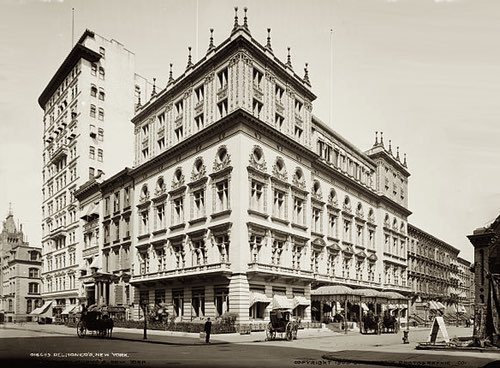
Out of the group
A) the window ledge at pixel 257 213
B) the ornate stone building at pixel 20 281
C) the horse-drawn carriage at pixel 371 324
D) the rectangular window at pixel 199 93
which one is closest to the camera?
the window ledge at pixel 257 213

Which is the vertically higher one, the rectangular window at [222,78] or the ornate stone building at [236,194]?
the rectangular window at [222,78]

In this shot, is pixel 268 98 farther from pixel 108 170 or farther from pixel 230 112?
pixel 108 170

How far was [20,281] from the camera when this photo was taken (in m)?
87.2

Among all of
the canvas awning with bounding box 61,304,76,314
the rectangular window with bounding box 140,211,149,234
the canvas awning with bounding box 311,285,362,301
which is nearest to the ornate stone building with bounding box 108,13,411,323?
the rectangular window with bounding box 140,211,149,234

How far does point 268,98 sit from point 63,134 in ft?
127

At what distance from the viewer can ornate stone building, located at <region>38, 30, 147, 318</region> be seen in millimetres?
67500

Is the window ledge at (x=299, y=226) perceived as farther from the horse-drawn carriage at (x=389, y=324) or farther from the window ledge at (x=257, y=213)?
the horse-drawn carriage at (x=389, y=324)

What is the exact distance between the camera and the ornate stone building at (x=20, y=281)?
8307 centimetres

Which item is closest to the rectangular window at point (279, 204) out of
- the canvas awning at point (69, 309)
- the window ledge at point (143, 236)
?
the window ledge at point (143, 236)

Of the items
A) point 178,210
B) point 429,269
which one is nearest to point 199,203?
point 178,210

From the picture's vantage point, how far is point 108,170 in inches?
2778

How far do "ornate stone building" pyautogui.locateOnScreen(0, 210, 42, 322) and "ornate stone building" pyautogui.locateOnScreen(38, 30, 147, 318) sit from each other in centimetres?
1001

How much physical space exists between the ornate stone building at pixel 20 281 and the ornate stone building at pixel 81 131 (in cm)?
1001

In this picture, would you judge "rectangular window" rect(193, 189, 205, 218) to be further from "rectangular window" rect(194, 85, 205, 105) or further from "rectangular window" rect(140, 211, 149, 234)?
"rectangular window" rect(140, 211, 149, 234)
